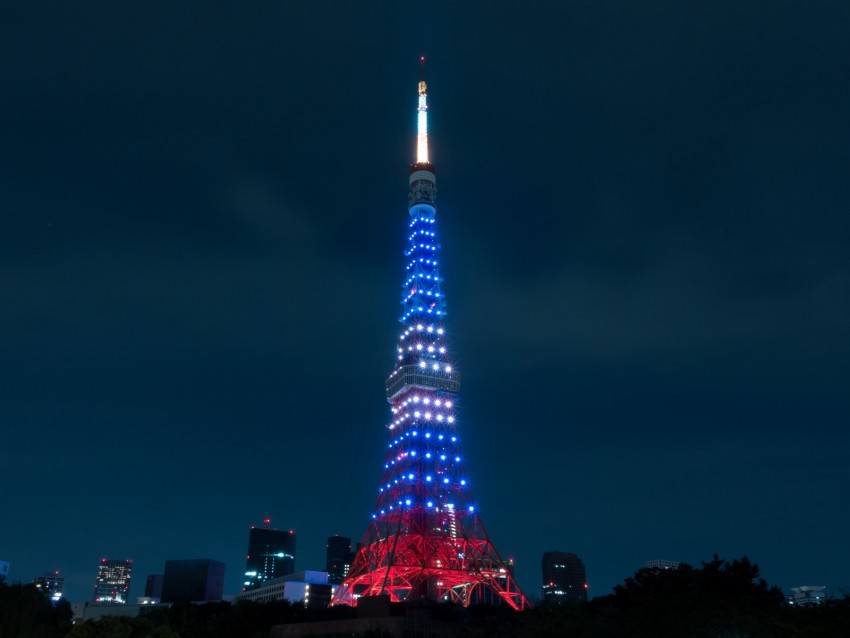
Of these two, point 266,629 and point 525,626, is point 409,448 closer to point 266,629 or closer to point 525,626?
point 266,629

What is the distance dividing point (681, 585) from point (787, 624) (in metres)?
30.7

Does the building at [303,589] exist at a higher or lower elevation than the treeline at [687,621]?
higher

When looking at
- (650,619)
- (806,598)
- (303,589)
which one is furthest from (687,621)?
(303,589)

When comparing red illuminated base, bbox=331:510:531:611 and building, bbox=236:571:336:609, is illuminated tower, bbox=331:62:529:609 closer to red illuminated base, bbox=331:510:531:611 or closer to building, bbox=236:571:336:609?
red illuminated base, bbox=331:510:531:611

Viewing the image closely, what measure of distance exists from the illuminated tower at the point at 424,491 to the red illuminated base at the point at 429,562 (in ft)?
0.44

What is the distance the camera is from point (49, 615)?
182 feet

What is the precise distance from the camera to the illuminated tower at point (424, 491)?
325ft

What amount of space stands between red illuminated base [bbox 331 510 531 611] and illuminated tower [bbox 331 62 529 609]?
0.44ft

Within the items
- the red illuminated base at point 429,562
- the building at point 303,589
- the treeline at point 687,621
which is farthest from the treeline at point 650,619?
the building at point 303,589

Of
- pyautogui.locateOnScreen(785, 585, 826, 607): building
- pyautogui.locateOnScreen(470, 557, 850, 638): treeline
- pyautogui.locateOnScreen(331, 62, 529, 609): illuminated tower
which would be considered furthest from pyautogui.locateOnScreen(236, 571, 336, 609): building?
pyautogui.locateOnScreen(470, 557, 850, 638): treeline

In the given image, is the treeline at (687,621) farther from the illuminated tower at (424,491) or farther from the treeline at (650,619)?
the illuminated tower at (424,491)

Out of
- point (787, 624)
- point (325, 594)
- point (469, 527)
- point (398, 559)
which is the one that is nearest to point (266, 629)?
point (398, 559)

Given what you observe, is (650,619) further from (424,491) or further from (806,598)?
(806,598)

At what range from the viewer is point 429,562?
323 ft
